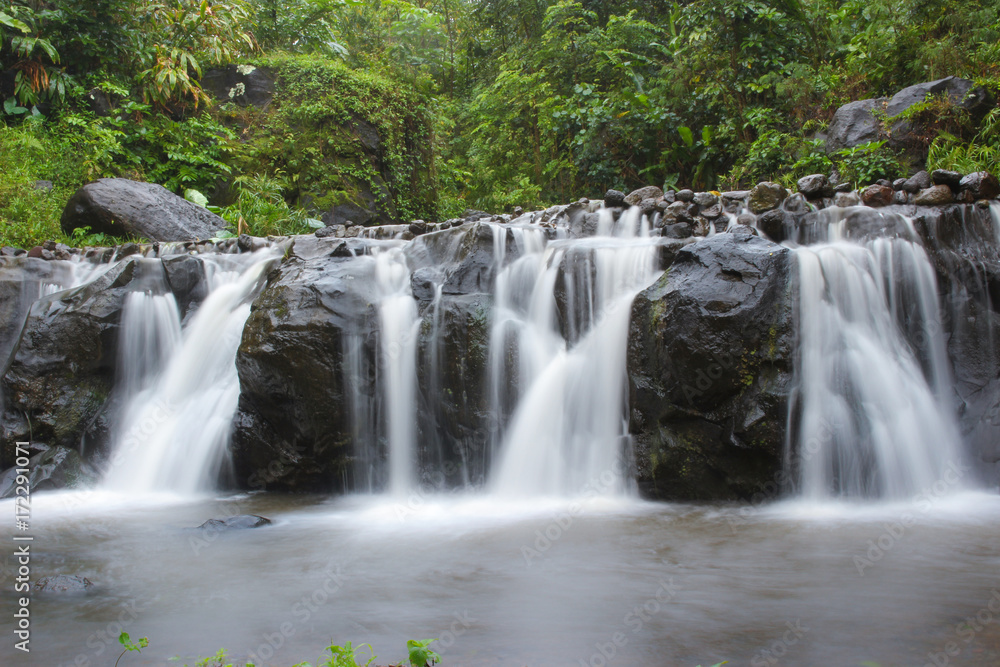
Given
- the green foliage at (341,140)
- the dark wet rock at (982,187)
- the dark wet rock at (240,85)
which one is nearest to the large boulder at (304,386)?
the dark wet rock at (982,187)

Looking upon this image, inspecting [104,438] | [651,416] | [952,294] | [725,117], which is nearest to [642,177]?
[725,117]

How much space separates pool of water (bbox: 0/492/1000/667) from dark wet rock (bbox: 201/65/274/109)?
12206mm

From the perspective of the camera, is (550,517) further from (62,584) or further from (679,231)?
(679,231)

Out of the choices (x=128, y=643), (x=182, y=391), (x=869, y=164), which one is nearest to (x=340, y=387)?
(x=182, y=391)

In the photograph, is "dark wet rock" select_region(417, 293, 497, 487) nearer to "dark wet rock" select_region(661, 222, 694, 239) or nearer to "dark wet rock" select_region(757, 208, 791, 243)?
"dark wet rock" select_region(661, 222, 694, 239)

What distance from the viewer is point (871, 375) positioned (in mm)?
5477

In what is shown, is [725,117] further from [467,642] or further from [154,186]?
[467,642]

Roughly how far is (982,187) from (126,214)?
11.5 metres

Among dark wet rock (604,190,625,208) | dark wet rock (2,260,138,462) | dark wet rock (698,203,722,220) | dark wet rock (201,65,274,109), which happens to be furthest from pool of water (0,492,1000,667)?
dark wet rock (201,65,274,109)

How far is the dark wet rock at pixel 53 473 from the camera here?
21.1 feet

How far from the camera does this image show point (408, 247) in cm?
743

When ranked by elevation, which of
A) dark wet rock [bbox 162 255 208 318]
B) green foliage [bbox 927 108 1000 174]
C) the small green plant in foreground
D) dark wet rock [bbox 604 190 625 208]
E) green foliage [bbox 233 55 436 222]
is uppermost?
green foliage [bbox 233 55 436 222]

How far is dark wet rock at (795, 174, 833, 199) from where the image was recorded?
7.63 m

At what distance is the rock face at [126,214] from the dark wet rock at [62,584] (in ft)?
27.0
